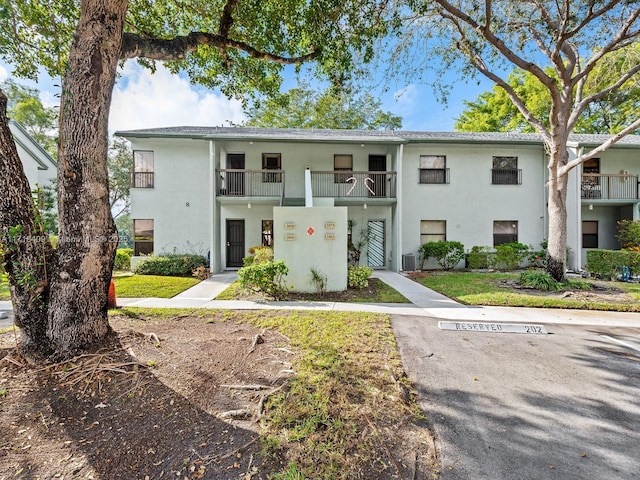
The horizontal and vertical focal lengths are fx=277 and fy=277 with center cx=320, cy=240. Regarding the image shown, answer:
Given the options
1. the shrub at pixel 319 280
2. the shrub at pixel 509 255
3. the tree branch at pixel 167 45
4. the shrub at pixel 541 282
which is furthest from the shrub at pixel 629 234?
the tree branch at pixel 167 45

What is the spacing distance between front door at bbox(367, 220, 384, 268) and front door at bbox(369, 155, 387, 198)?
57.1 inches

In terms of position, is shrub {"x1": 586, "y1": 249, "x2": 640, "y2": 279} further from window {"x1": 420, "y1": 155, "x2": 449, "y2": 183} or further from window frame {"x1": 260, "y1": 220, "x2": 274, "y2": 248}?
window frame {"x1": 260, "y1": 220, "x2": 274, "y2": 248}

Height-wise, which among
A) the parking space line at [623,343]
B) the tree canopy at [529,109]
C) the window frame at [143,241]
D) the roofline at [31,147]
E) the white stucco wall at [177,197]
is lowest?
the parking space line at [623,343]

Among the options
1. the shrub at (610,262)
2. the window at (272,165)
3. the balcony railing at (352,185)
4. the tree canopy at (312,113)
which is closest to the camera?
the shrub at (610,262)

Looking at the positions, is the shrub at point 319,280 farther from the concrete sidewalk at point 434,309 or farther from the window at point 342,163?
the window at point 342,163

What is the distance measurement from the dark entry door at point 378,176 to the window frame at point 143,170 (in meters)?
10.1

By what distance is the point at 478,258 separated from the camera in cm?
1268

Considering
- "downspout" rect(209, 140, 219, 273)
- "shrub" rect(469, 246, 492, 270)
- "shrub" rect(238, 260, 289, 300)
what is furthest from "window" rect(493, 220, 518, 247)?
"downspout" rect(209, 140, 219, 273)

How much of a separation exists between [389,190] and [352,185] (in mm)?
1710

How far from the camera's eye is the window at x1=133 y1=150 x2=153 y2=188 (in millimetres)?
12781

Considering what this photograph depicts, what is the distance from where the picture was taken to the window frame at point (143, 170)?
41.9 feet

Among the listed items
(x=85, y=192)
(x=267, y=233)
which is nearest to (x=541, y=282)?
(x=267, y=233)

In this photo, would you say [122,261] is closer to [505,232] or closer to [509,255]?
[509,255]

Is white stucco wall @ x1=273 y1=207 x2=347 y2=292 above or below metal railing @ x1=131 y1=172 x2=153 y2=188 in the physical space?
below
